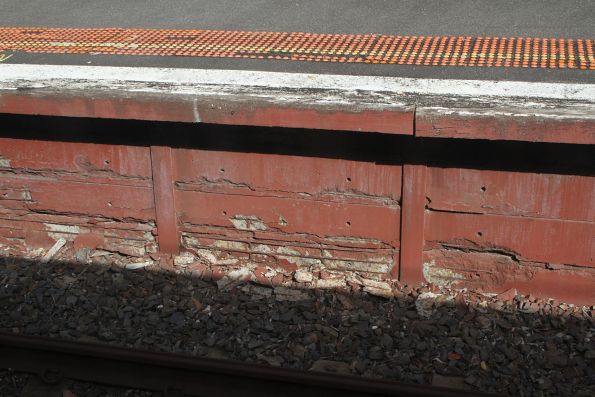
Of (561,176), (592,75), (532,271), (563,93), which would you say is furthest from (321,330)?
(592,75)

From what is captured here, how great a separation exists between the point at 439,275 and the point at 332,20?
3.82m

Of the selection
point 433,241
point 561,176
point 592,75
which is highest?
point 592,75

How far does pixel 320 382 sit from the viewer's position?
468 cm

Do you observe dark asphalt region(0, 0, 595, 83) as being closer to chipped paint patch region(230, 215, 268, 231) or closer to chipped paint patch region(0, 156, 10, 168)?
chipped paint patch region(0, 156, 10, 168)

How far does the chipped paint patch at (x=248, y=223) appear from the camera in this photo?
20.1 ft

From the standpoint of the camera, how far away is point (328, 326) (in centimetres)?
545

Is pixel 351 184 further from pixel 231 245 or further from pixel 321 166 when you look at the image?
pixel 231 245

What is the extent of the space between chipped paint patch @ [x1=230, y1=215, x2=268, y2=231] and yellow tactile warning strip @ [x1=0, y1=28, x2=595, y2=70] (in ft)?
6.11

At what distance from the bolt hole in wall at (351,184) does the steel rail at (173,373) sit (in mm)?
1519

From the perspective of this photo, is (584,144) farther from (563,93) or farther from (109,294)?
(109,294)

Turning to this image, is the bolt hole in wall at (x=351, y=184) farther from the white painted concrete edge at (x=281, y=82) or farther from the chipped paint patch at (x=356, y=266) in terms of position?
the white painted concrete edge at (x=281, y=82)

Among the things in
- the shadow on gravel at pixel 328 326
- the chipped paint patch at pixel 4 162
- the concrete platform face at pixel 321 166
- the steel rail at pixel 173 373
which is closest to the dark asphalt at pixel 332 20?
the concrete platform face at pixel 321 166

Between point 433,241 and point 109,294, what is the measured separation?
2.63m

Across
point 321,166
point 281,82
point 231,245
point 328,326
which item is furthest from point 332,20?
point 328,326
